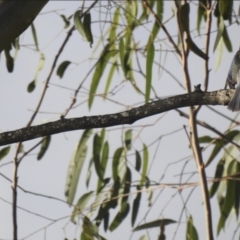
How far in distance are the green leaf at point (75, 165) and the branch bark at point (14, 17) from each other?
53.6 inches

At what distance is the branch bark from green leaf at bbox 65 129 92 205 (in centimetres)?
136

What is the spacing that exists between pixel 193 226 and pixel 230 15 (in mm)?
669

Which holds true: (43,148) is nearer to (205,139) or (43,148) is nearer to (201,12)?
(205,139)

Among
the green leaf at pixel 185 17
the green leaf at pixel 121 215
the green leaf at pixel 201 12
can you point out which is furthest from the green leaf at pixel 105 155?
the green leaf at pixel 185 17

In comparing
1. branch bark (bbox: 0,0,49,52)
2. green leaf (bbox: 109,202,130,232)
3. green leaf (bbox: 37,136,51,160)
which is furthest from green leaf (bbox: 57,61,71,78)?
branch bark (bbox: 0,0,49,52)

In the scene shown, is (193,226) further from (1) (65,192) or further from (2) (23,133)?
(2) (23,133)

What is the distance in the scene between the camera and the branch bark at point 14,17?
64.9 inches

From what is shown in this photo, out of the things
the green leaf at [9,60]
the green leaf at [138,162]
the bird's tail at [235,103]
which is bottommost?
the bird's tail at [235,103]

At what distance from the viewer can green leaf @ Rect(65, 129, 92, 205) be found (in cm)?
301

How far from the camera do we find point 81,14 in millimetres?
2723

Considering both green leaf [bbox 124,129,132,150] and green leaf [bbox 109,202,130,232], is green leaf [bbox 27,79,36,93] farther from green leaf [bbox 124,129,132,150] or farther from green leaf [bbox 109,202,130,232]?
green leaf [bbox 109,202,130,232]

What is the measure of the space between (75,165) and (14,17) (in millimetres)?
1458

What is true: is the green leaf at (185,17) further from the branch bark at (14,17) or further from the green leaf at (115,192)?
the branch bark at (14,17)

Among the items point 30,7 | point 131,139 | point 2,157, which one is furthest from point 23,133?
point 131,139
